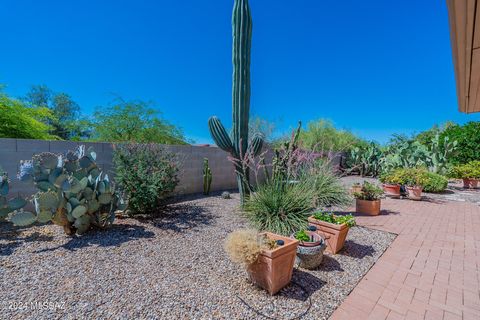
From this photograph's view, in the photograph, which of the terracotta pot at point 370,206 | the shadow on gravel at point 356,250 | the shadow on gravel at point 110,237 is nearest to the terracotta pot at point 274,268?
the shadow on gravel at point 356,250

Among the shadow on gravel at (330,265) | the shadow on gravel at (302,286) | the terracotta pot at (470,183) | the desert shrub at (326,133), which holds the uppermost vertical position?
the desert shrub at (326,133)

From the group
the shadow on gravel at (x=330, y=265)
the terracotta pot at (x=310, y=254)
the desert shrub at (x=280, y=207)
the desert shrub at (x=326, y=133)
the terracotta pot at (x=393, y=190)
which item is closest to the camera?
the terracotta pot at (x=310, y=254)

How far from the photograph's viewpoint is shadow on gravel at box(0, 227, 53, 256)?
2.57m

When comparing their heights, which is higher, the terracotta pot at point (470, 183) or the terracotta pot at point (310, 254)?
the terracotta pot at point (470, 183)

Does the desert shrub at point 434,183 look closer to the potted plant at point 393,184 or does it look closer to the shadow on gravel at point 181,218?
the potted plant at point 393,184

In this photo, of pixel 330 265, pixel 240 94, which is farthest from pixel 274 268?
pixel 240 94

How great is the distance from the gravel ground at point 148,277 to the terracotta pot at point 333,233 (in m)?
0.12

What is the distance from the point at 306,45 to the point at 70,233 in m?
9.66

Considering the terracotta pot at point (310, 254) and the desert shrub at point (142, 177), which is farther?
the desert shrub at point (142, 177)

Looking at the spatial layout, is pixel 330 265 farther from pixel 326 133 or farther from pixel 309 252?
pixel 326 133

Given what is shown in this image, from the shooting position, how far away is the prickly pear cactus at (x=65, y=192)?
2.77 metres

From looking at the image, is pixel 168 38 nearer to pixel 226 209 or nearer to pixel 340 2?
pixel 340 2

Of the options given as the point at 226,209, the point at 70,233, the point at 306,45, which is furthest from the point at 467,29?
the point at 306,45

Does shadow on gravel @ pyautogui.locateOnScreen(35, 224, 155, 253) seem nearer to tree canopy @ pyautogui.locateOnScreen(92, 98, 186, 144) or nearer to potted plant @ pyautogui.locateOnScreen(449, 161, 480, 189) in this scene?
tree canopy @ pyautogui.locateOnScreen(92, 98, 186, 144)
